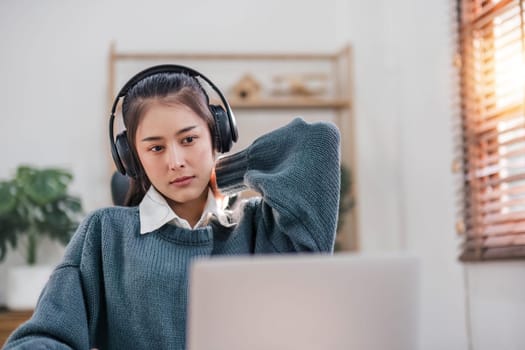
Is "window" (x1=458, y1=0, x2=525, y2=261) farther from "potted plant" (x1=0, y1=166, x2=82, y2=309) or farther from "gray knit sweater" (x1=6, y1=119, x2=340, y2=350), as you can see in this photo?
"potted plant" (x1=0, y1=166, x2=82, y2=309)

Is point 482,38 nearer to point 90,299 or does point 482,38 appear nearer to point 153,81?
point 153,81

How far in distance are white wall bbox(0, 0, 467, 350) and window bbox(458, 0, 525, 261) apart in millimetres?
699

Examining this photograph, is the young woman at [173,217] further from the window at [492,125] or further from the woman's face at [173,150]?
the window at [492,125]

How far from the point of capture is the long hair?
1.18 metres

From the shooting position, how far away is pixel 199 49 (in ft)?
12.8

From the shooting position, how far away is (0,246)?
10.5 ft

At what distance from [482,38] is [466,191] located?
1.77ft

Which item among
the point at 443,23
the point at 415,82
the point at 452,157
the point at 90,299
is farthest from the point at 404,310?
the point at 415,82

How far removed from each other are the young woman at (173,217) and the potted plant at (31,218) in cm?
207

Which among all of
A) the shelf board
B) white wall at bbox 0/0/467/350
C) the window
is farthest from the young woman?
the shelf board

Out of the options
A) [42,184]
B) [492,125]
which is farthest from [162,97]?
[42,184]

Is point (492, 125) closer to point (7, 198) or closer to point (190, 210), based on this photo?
point (190, 210)

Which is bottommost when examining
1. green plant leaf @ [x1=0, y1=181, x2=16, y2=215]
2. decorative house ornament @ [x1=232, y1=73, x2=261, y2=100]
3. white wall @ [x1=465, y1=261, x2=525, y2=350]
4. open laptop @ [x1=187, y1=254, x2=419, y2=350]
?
white wall @ [x1=465, y1=261, x2=525, y2=350]

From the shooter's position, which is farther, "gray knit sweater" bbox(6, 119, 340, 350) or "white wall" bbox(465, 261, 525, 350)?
"white wall" bbox(465, 261, 525, 350)
